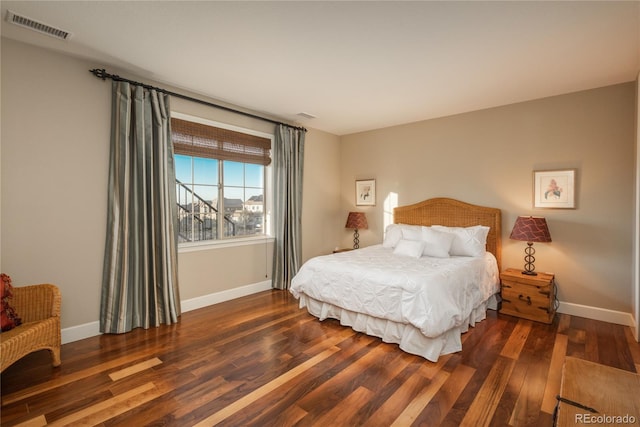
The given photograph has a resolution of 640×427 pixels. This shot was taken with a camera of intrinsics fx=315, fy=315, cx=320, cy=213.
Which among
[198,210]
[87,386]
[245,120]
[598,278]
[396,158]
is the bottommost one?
[87,386]

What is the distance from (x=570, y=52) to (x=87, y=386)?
4541 millimetres

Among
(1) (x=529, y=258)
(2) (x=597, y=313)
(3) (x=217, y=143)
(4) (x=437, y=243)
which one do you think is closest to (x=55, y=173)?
(3) (x=217, y=143)

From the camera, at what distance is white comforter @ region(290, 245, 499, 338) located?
8.46 feet

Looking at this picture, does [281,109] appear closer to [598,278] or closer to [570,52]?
[570,52]

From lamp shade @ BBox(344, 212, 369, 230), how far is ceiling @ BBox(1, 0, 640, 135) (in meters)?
1.99

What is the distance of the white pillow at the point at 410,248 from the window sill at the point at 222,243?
1.86m

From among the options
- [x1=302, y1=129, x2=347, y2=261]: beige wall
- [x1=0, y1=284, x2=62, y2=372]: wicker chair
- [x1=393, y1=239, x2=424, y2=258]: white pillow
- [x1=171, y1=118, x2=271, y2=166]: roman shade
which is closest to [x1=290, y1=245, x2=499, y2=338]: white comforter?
[x1=393, y1=239, x2=424, y2=258]: white pillow

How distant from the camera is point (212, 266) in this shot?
3.98 meters

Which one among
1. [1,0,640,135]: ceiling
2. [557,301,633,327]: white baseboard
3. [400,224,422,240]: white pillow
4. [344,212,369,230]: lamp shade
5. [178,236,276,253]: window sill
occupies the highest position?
[1,0,640,135]: ceiling

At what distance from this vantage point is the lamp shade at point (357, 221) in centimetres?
518

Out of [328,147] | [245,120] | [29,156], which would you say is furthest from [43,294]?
[328,147]

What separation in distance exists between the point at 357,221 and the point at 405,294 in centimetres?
259

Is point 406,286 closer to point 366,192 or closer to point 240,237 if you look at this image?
point 240,237

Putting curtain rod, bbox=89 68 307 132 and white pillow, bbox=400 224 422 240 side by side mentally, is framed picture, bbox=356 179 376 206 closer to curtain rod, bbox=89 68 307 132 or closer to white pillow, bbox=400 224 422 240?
white pillow, bbox=400 224 422 240
